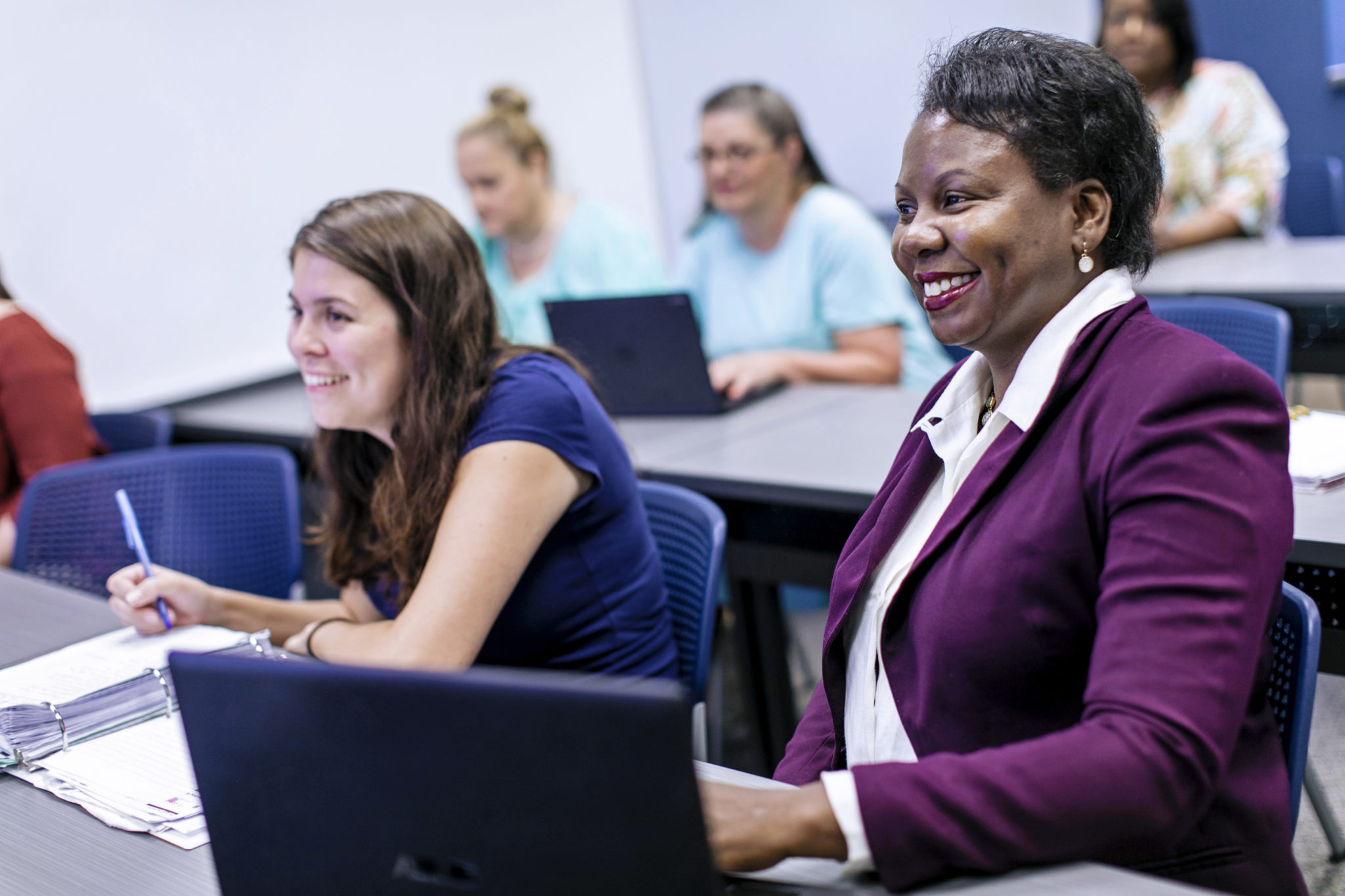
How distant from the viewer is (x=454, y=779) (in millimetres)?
703

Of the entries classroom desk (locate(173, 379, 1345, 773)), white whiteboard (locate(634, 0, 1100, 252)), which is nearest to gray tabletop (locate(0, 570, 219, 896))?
classroom desk (locate(173, 379, 1345, 773))

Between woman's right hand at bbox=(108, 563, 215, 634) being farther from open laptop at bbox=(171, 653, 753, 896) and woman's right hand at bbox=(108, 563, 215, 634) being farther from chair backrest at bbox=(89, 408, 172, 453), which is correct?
chair backrest at bbox=(89, 408, 172, 453)

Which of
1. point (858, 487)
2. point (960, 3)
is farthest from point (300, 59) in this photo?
point (858, 487)

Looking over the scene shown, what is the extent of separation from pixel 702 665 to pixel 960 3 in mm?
3871

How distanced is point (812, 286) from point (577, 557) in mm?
1706

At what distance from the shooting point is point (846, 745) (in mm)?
1154

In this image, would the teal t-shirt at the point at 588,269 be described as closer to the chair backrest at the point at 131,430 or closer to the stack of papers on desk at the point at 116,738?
the chair backrest at the point at 131,430

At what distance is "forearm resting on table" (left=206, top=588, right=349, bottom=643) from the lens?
5.45ft

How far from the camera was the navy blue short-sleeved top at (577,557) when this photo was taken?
1.53 meters

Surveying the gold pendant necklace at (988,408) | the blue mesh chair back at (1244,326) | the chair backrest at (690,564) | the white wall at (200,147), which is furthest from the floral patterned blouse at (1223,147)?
the gold pendant necklace at (988,408)

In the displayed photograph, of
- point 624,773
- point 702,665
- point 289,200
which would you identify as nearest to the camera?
point 624,773

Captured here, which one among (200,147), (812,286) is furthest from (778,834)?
(200,147)

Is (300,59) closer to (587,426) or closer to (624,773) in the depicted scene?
(587,426)

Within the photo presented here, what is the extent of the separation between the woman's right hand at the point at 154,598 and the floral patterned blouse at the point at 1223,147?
10.2ft
